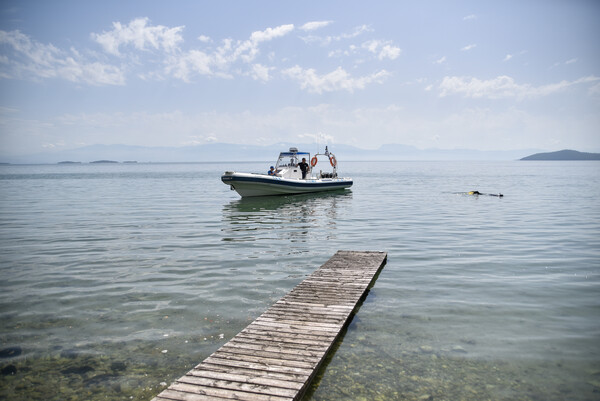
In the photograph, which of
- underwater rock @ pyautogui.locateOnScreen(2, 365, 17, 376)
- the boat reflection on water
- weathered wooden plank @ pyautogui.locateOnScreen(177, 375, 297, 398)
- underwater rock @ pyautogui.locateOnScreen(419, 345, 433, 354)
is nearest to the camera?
weathered wooden plank @ pyautogui.locateOnScreen(177, 375, 297, 398)

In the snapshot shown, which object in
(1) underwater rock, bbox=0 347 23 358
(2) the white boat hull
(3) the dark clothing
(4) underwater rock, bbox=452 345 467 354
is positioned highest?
(3) the dark clothing

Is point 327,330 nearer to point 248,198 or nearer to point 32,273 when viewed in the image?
point 32,273

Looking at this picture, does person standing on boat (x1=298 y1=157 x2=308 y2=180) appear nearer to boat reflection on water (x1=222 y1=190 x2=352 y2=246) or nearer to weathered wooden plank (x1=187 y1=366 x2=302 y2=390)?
boat reflection on water (x1=222 y1=190 x2=352 y2=246)

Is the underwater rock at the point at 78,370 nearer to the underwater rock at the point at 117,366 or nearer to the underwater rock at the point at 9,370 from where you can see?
the underwater rock at the point at 117,366

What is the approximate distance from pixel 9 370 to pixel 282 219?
14.1 metres

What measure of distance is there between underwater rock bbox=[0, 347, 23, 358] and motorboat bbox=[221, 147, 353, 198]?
768 inches

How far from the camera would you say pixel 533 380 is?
202 inches

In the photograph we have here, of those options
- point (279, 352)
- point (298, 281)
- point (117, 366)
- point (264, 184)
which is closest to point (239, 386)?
point (279, 352)

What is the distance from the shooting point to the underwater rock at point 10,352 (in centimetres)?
569

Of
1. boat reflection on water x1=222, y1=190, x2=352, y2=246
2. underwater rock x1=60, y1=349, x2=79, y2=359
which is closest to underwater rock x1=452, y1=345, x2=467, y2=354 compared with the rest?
underwater rock x1=60, y1=349, x2=79, y2=359

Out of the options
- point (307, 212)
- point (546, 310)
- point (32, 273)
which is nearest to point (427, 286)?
point (546, 310)

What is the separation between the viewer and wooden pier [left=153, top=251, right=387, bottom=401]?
4.30 metres

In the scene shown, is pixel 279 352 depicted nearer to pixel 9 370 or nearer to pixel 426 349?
pixel 426 349

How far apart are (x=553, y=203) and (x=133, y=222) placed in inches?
999
